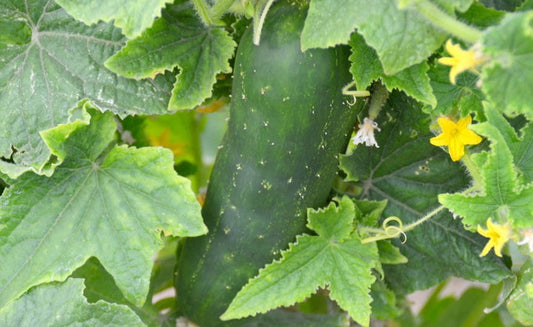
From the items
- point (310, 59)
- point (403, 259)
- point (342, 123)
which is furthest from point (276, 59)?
point (403, 259)

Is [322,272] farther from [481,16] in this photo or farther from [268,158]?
[481,16]

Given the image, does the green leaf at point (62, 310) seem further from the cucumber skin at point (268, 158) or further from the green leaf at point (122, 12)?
the green leaf at point (122, 12)

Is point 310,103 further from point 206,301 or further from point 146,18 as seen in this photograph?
point 206,301

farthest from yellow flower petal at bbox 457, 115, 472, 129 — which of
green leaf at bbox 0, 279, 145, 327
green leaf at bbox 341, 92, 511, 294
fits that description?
green leaf at bbox 0, 279, 145, 327

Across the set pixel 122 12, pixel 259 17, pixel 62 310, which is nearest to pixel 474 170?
pixel 259 17

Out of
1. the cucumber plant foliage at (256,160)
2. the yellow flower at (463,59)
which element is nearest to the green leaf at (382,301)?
the cucumber plant foliage at (256,160)

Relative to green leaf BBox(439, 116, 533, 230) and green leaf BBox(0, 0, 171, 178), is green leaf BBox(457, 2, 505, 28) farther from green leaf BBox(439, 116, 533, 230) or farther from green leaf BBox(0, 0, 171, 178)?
green leaf BBox(0, 0, 171, 178)
